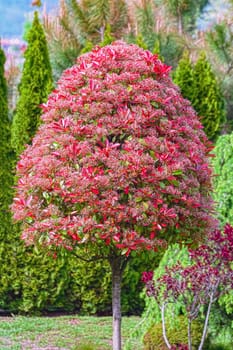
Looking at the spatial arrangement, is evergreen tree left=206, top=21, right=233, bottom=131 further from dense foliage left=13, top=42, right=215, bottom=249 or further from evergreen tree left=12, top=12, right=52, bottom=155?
dense foliage left=13, top=42, right=215, bottom=249

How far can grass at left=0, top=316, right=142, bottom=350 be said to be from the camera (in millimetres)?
4855

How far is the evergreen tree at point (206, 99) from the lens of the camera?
6898 millimetres

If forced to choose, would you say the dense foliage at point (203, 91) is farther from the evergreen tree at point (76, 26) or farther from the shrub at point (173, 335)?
the shrub at point (173, 335)

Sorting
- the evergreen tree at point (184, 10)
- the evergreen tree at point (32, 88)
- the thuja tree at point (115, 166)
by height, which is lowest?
the thuja tree at point (115, 166)

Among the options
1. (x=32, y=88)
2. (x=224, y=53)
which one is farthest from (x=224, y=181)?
(x=224, y=53)

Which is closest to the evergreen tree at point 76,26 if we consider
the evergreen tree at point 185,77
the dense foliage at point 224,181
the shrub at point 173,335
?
the evergreen tree at point 185,77

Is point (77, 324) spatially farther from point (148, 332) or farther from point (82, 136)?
point (82, 136)

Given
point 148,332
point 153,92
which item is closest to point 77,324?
point 148,332

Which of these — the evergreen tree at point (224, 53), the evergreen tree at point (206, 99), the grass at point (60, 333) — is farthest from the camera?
the evergreen tree at point (224, 53)

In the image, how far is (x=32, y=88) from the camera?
247 inches

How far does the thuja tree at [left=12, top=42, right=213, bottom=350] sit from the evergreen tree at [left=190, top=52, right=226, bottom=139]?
3729mm

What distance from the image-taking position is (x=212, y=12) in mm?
10148

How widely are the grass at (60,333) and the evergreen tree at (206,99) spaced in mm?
2776

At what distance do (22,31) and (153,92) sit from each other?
29.5 feet
